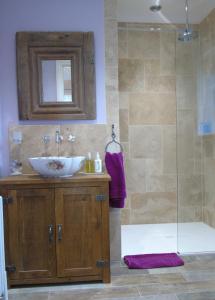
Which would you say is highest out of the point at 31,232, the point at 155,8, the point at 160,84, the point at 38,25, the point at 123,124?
the point at 155,8

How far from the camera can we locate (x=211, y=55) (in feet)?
9.78

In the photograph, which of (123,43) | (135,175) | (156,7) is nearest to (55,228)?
(135,175)

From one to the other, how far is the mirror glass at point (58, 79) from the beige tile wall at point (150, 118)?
3.47 feet

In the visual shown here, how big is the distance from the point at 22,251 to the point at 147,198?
5.96 feet

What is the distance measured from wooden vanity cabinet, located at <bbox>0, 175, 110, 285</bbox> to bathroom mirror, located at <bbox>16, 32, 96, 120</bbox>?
0.65 metres

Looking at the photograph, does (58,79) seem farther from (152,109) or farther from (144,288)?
(144,288)

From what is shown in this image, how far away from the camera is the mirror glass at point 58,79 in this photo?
7.75ft

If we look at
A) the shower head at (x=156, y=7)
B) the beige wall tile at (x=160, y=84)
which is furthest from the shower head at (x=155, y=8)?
the beige wall tile at (x=160, y=84)

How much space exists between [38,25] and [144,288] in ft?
7.45

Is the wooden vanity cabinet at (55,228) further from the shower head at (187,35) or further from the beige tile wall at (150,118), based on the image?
the shower head at (187,35)

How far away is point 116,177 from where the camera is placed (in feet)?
7.34

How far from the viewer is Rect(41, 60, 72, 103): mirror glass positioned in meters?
2.36

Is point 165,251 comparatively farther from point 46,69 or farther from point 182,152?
point 46,69

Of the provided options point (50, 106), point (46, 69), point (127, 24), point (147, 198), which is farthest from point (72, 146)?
point (127, 24)
